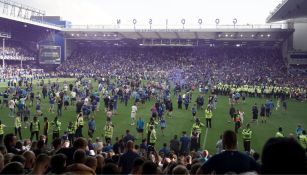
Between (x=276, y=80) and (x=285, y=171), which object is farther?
(x=276, y=80)

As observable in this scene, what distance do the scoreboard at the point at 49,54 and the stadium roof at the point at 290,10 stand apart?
127 ft

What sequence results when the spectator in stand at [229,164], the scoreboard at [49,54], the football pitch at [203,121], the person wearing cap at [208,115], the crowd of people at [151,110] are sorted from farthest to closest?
1. the scoreboard at [49,54]
2. the person wearing cap at [208,115]
3. the football pitch at [203,121]
4. the crowd of people at [151,110]
5. the spectator in stand at [229,164]

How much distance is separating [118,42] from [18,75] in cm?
2261

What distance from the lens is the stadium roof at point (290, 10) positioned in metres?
43.7

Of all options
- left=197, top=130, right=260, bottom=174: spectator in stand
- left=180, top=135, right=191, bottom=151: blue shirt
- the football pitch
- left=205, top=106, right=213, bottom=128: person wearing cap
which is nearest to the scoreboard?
the football pitch

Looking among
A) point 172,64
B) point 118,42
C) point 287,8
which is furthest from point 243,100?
point 118,42

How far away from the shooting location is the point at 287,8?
47.5 meters

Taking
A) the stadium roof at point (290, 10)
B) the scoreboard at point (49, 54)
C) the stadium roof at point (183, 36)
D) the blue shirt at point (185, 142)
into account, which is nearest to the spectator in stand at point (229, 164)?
the blue shirt at point (185, 142)

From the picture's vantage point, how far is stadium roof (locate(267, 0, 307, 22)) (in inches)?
1722

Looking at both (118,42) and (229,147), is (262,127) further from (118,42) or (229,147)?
→ (118,42)

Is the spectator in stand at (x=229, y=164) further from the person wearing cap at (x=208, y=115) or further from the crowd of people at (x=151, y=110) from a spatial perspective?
the person wearing cap at (x=208, y=115)

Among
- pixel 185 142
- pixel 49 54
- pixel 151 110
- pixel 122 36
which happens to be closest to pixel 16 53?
pixel 49 54

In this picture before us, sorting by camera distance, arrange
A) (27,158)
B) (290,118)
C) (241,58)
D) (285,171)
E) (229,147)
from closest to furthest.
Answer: (285,171) → (229,147) → (27,158) → (290,118) → (241,58)

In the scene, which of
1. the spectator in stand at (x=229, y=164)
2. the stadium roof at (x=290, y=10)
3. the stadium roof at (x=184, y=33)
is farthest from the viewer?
the stadium roof at (x=184, y=33)
